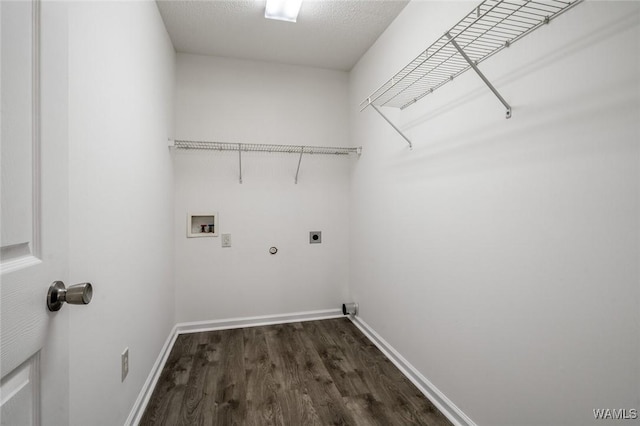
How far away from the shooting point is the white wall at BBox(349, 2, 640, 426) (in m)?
0.91

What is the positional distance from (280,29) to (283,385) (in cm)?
258

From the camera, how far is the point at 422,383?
182 centimetres

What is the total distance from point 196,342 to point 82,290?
2.09m

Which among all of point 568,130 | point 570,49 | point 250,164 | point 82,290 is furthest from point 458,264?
point 250,164

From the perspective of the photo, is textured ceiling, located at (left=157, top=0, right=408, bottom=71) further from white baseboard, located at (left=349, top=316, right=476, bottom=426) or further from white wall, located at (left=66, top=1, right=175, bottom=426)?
white baseboard, located at (left=349, top=316, right=476, bottom=426)

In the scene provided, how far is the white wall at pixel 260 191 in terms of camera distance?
2.63 metres

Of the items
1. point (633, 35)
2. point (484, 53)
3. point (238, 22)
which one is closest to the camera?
point (633, 35)

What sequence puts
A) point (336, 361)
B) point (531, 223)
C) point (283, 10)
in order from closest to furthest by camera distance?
point (531, 223) < point (283, 10) < point (336, 361)

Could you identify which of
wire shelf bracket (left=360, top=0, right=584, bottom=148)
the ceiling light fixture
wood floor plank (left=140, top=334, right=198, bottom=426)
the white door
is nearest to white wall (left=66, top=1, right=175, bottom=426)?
wood floor plank (left=140, top=334, right=198, bottom=426)

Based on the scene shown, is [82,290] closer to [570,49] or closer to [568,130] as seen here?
[568,130]

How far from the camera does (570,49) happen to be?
40.3 inches

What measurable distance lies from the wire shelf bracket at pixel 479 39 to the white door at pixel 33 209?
3.80 feet

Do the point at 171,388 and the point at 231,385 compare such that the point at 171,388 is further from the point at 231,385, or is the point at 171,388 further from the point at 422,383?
the point at 422,383

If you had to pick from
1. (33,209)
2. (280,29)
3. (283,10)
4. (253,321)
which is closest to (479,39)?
(283,10)
